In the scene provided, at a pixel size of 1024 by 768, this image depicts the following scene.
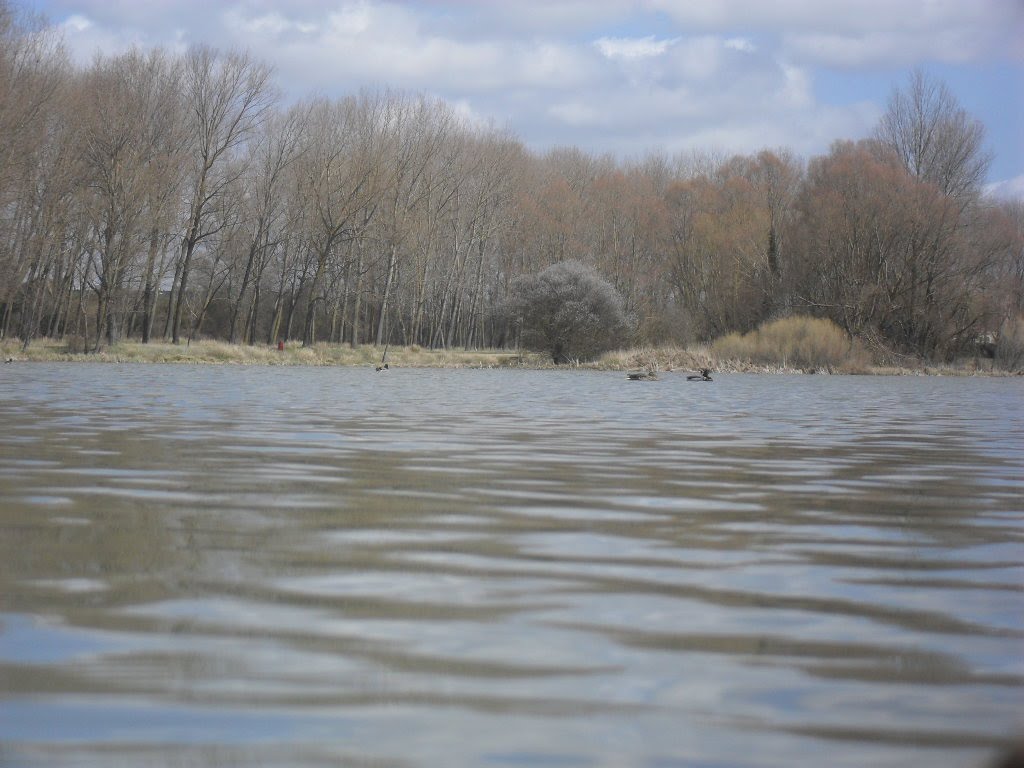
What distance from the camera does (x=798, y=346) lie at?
45.5 meters

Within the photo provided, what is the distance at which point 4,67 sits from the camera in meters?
37.9

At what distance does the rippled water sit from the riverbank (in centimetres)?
3584

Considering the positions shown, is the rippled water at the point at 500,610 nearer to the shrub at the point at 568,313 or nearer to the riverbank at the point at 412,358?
the riverbank at the point at 412,358

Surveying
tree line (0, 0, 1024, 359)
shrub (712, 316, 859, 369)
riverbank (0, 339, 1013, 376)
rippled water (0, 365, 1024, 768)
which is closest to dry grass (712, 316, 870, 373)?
shrub (712, 316, 859, 369)

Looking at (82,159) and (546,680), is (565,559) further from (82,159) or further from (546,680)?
(82,159)

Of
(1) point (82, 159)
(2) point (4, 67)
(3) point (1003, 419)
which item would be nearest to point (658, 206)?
(1) point (82, 159)

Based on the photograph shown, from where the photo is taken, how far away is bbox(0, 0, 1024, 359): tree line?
4572cm

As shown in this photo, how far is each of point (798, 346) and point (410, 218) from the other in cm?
2337

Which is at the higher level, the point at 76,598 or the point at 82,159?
the point at 82,159

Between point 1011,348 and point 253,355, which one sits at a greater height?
point 1011,348

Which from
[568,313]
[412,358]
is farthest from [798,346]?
[412,358]

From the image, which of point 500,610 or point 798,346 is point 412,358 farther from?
point 500,610

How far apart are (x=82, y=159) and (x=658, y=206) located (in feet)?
114

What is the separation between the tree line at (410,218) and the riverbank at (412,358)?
69.0 inches
